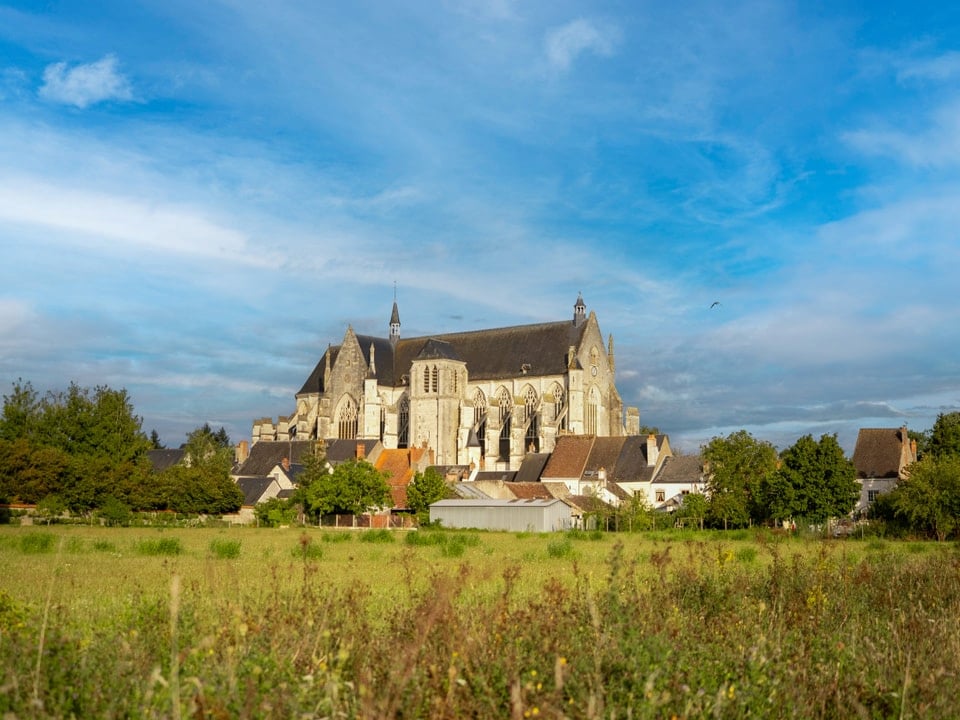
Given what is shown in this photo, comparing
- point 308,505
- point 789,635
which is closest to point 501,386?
point 308,505

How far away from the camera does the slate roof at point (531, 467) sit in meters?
71.1

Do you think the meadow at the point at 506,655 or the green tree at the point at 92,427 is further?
the green tree at the point at 92,427

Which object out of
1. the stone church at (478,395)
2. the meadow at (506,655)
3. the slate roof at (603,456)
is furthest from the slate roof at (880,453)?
the meadow at (506,655)

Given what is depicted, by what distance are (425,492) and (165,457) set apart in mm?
39883

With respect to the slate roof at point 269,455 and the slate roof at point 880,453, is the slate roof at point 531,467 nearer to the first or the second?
the slate roof at point 269,455

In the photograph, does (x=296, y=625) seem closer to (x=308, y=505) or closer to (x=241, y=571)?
(x=241, y=571)

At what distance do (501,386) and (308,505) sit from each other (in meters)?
27.2

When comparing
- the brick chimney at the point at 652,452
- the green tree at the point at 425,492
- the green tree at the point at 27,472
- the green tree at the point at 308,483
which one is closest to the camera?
the green tree at the point at 27,472

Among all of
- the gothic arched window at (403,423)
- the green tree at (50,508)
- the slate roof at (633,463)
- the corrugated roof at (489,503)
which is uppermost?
the gothic arched window at (403,423)

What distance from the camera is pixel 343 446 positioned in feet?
257

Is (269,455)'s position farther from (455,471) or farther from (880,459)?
(880,459)

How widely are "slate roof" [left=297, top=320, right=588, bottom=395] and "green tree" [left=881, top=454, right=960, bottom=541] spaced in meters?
36.4

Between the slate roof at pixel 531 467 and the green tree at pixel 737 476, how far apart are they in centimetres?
1473

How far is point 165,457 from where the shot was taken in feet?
287
